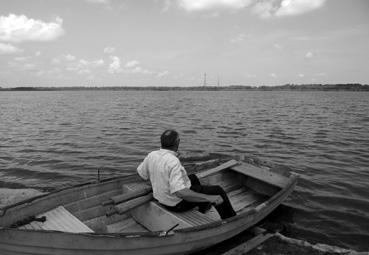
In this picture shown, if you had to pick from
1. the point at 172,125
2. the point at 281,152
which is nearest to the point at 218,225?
the point at 281,152

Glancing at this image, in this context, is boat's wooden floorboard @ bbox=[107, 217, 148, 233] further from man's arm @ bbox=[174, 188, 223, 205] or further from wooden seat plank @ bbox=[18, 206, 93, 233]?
man's arm @ bbox=[174, 188, 223, 205]

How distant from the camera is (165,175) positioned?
635 centimetres

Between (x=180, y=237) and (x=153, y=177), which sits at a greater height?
(x=153, y=177)

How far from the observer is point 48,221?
655cm

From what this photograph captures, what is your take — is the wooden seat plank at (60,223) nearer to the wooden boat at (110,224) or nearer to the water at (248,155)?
the wooden boat at (110,224)

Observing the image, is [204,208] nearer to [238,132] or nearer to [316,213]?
[316,213]

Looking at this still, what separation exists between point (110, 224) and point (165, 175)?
96.1 inches

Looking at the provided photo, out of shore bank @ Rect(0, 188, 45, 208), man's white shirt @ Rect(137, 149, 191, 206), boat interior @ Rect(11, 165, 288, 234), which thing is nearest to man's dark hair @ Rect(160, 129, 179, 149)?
man's white shirt @ Rect(137, 149, 191, 206)

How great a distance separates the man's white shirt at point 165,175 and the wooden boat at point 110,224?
0.35 m

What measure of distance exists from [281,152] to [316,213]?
28.3 feet

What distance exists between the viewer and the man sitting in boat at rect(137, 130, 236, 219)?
244 inches

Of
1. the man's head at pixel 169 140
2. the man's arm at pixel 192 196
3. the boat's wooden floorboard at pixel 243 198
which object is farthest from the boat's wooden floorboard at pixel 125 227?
the boat's wooden floorboard at pixel 243 198

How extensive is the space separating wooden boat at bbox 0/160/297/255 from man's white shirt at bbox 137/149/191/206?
13.8 inches

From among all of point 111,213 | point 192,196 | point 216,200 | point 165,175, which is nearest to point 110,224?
point 111,213
